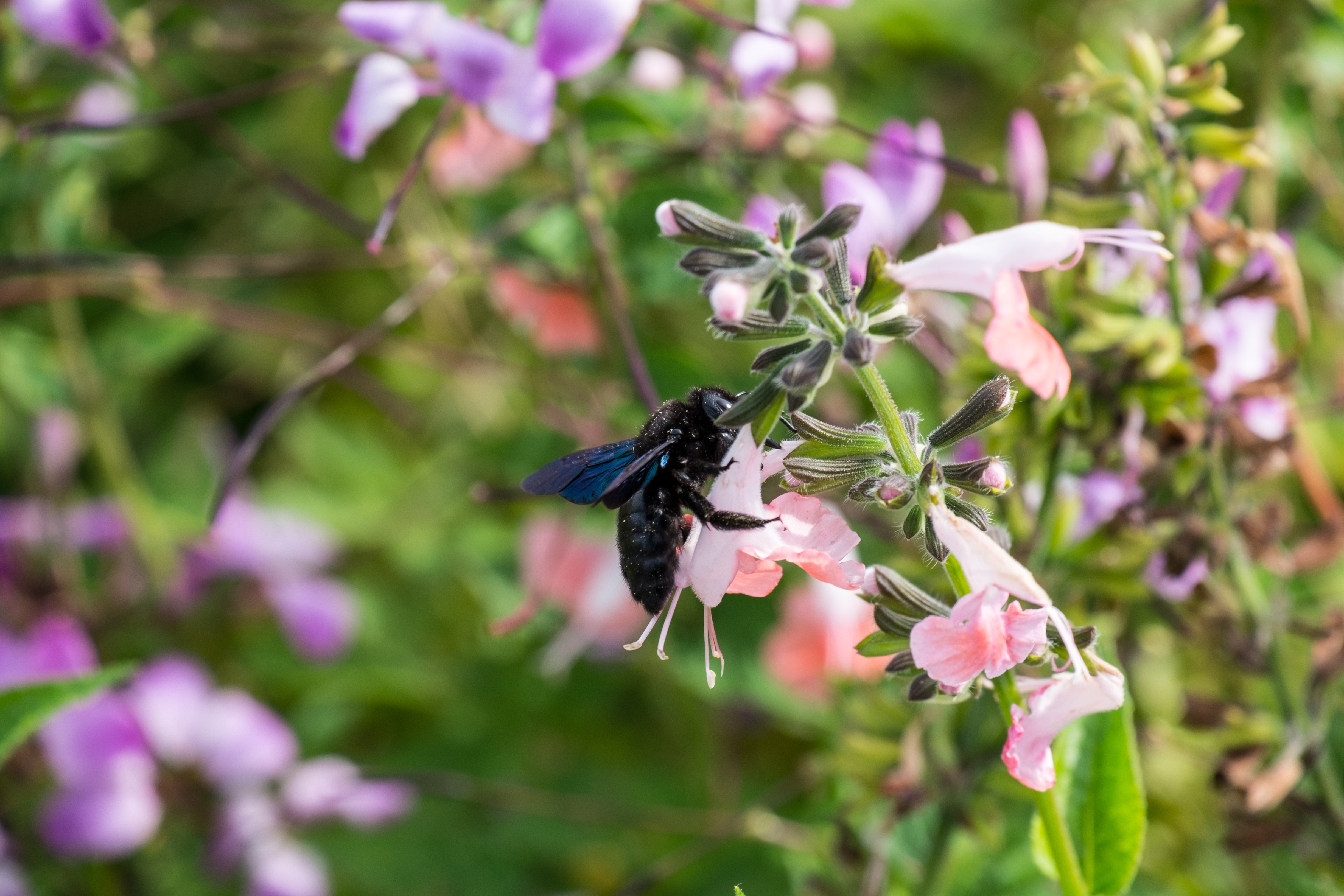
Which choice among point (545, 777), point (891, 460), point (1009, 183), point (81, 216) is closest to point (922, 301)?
point (1009, 183)

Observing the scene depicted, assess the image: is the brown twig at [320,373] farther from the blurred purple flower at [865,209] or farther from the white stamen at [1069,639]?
the white stamen at [1069,639]

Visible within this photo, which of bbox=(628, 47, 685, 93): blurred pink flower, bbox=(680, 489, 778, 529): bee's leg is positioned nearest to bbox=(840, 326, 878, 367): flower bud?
bbox=(680, 489, 778, 529): bee's leg

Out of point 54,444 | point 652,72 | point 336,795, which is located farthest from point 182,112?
point 336,795

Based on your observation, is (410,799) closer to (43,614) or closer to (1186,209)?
(43,614)

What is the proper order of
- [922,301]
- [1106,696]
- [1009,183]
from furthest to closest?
[1009,183]
[922,301]
[1106,696]

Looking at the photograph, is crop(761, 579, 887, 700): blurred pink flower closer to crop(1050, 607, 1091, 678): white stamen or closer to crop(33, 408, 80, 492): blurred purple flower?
crop(1050, 607, 1091, 678): white stamen

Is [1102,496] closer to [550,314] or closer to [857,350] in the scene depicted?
[857,350]

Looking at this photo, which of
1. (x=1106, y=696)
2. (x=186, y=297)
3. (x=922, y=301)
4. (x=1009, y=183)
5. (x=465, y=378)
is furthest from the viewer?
(x=465, y=378)
